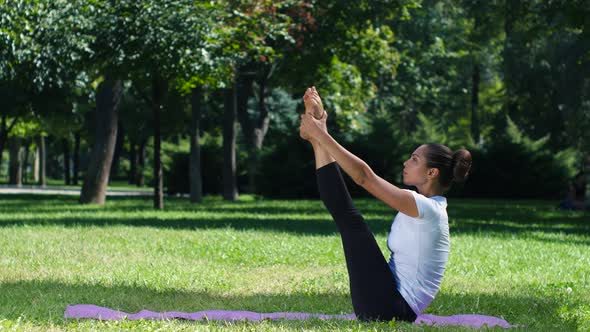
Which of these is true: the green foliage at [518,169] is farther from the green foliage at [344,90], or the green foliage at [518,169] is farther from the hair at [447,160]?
the hair at [447,160]

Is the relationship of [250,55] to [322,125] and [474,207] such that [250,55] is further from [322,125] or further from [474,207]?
[322,125]

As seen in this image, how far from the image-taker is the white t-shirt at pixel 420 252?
20.8 feet

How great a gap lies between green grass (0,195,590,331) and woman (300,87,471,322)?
0.22 metres

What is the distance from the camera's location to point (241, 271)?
10.9 m

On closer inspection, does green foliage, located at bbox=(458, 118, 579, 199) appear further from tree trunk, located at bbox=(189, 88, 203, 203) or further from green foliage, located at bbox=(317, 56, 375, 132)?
tree trunk, located at bbox=(189, 88, 203, 203)

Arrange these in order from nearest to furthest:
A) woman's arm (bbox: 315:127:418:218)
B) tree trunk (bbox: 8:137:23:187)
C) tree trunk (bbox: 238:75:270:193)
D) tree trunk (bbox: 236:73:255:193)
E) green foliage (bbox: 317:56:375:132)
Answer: woman's arm (bbox: 315:127:418:218) → green foliage (bbox: 317:56:375:132) → tree trunk (bbox: 238:75:270:193) → tree trunk (bbox: 236:73:255:193) → tree trunk (bbox: 8:137:23:187)

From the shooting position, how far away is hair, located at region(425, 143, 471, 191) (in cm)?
629

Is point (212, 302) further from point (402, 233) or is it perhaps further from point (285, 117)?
point (285, 117)

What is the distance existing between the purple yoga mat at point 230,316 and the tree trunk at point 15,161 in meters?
51.0

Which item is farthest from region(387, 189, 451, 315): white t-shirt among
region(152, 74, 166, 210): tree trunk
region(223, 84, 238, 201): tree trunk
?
region(223, 84, 238, 201): tree trunk

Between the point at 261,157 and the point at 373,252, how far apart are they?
30781 mm

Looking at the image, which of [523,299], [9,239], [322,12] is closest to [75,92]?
[322,12]

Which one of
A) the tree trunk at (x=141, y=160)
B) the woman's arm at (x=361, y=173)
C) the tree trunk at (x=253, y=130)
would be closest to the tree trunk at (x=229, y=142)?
the tree trunk at (x=253, y=130)

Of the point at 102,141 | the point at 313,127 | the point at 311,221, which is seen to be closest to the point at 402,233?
the point at 313,127
